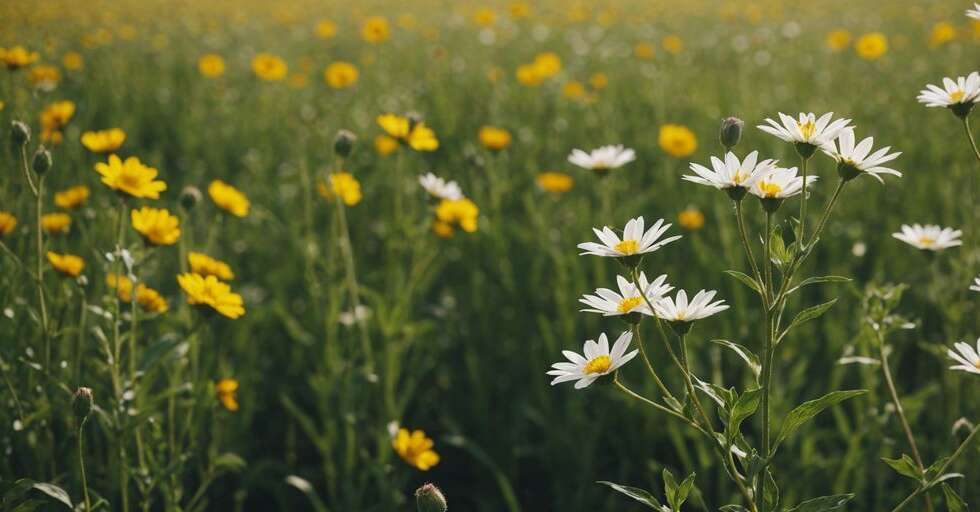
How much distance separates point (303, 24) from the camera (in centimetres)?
658

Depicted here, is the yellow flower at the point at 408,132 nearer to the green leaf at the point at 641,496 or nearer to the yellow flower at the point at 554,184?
the yellow flower at the point at 554,184

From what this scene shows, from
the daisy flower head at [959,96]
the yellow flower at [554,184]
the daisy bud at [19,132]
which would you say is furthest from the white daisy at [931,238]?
the daisy bud at [19,132]

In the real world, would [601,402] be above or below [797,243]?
below

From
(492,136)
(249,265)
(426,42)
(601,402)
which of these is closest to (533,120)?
(492,136)

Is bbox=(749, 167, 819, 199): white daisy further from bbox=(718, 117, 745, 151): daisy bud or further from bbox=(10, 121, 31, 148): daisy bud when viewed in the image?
bbox=(10, 121, 31, 148): daisy bud

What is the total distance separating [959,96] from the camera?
915 millimetres

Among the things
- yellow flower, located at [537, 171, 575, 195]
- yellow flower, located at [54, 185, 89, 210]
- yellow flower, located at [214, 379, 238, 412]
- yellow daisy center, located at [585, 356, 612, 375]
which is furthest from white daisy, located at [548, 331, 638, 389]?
yellow flower, located at [537, 171, 575, 195]

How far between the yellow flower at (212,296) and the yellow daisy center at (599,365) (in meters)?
0.58

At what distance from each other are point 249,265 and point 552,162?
109 cm

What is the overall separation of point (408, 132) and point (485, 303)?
469mm

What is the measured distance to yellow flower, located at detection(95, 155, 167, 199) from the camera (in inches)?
48.3

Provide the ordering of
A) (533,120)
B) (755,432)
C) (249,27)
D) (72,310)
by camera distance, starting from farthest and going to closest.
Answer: (249,27) < (533,120) < (755,432) < (72,310)

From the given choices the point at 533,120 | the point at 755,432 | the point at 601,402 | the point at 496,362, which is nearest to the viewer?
the point at 755,432

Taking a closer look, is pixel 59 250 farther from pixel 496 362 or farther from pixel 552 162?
pixel 552 162
